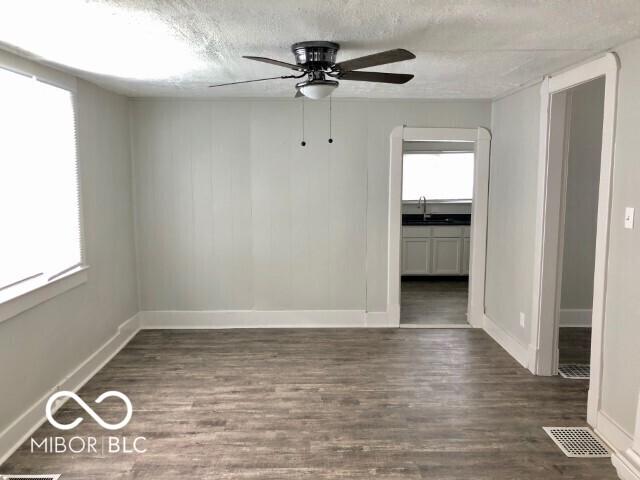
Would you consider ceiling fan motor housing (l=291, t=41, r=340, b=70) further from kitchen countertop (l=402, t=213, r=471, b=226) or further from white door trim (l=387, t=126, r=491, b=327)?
kitchen countertop (l=402, t=213, r=471, b=226)

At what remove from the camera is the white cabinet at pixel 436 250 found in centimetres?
738

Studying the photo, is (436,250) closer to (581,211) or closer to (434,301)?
(434,301)

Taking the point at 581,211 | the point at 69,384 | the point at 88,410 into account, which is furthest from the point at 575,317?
the point at 69,384

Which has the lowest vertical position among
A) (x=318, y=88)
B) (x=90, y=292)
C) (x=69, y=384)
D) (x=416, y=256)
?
(x=69, y=384)

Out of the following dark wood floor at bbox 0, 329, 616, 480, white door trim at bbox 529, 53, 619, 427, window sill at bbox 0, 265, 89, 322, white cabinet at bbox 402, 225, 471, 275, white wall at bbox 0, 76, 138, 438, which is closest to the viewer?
dark wood floor at bbox 0, 329, 616, 480

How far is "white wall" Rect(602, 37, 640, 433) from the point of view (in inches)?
109

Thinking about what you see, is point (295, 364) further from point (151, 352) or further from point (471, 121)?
point (471, 121)

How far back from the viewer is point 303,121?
5.12 metres

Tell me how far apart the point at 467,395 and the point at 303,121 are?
301 cm

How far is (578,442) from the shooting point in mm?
3020

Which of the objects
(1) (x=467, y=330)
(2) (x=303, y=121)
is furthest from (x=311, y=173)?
(1) (x=467, y=330)

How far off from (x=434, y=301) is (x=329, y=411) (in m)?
3.27

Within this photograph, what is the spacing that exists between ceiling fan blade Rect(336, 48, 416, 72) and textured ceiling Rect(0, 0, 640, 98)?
6.3 inches

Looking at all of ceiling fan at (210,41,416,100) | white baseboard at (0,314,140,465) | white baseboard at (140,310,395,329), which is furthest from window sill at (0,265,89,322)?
ceiling fan at (210,41,416,100)
